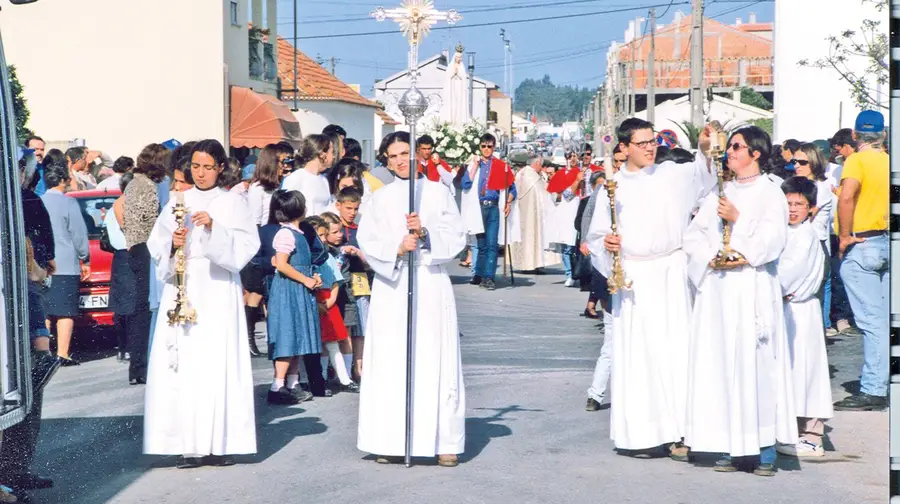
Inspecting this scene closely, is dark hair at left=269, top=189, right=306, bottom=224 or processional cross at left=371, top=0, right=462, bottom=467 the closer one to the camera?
processional cross at left=371, top=0, right=462, bottom=467

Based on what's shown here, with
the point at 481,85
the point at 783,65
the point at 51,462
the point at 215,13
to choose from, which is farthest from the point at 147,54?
the point at 481,85

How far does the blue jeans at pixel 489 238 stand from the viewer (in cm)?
1978

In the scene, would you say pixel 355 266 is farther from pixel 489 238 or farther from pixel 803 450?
pixel 489 238

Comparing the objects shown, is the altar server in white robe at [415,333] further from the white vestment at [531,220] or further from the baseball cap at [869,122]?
the white vestment at [531,220]

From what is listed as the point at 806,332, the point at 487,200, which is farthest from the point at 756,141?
→ the point at 487,200

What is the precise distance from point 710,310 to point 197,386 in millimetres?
3009

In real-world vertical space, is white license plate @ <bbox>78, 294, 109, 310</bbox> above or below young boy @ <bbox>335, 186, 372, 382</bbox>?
below

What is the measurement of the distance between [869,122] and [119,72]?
25.8 meters

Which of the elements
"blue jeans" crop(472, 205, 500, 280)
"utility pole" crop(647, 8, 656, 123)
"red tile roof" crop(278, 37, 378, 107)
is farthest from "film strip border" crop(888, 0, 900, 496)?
"red tile roof" crop(278, 37, 378, 107)

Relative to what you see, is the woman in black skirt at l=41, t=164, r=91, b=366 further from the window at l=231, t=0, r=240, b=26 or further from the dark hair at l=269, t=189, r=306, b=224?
the window at l=231, t=0, r=240, b=26

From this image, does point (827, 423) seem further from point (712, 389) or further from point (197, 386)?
point (197, 386)

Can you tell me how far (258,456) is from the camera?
8555mm

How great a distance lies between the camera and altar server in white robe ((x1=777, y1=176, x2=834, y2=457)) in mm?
8445

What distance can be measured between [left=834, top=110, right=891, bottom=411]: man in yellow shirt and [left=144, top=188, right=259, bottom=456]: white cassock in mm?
4675
